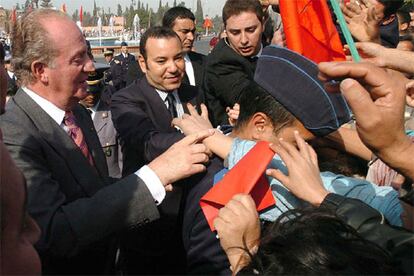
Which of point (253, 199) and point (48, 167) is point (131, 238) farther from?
point (253, 199)

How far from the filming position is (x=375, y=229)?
4.00ft

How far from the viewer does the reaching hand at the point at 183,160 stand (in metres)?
1.88

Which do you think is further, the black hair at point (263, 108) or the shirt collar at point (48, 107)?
the shirt collar at point (48, 107)

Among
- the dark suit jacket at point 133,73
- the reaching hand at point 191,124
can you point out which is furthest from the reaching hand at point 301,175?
the dark suit jacket at point 133,73

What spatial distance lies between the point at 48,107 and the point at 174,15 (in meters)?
3.64

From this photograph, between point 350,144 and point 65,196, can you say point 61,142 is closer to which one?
point 65,196

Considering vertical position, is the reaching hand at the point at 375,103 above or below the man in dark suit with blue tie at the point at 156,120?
above

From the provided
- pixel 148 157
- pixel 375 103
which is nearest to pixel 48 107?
pixel 148 157

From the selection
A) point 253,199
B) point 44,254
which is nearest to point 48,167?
point 44,254

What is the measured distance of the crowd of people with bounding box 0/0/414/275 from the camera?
1117mm

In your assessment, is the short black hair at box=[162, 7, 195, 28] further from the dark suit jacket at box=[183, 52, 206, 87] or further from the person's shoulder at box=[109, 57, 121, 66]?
the person's shoulder at box=[109, 57, 121, 66]

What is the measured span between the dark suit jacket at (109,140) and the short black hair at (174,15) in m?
1.40

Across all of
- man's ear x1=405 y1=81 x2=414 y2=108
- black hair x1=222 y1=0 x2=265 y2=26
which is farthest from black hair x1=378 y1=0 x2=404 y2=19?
black hair x1=222 y1=0 x2=265 y2=26

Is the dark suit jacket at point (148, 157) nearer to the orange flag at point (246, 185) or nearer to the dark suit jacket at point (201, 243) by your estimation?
the dark suit jacket at point (201, 243)
